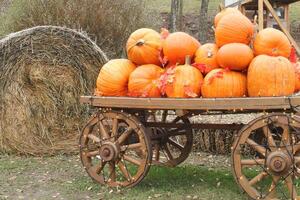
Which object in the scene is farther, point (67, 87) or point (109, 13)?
point (109, 13)

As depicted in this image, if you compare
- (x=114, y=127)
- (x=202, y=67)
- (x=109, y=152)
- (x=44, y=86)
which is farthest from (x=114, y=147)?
(x=44, y=86)

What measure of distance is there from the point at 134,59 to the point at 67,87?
2990 mm

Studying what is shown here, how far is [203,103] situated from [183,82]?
13.3 inches

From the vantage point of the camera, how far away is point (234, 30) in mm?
5406

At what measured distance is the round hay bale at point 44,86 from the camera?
8305 mm

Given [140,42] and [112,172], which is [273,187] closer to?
[112,172]

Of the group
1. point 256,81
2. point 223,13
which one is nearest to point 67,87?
Answer: point 223,13

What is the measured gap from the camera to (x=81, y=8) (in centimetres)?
1214

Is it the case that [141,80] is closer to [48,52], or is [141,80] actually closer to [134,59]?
[134,59]

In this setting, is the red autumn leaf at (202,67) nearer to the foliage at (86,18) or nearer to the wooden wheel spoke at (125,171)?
the wooden wheel spoke at (125,171)

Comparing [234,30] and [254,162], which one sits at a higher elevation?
[234,30]

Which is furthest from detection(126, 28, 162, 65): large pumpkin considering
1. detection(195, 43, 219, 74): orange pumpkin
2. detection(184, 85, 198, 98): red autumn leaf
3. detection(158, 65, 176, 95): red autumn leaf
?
detection(184, 85, 198, 98): red autumn leaf

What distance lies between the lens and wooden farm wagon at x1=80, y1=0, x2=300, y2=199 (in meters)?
5.00

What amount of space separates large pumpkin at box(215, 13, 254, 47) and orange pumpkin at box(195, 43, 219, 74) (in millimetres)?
131
